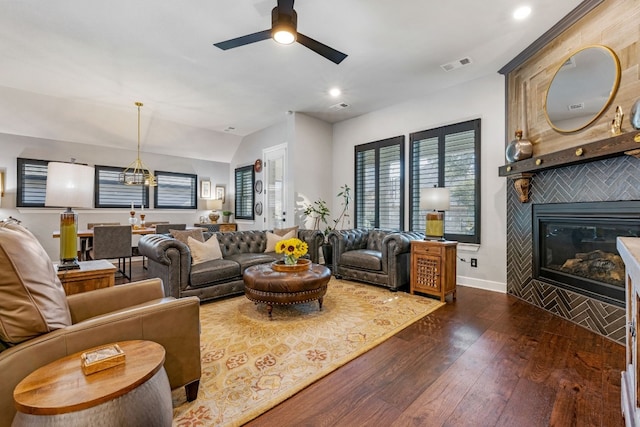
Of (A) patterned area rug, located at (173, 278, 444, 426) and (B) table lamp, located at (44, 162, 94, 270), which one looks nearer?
(A) patterned area rug, located at (173, 278, 444, 426)

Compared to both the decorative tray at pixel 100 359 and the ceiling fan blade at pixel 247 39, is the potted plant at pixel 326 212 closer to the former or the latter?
the ceiling fan blade at pixel 247 39

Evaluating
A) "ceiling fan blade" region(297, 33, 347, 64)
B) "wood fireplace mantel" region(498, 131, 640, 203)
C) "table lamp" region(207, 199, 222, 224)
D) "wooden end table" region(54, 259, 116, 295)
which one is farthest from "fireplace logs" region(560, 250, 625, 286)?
"table lamp" region(207, 199, 222, 224)

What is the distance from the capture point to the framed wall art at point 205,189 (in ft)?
24.6

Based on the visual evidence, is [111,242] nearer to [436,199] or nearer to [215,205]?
[215,205]

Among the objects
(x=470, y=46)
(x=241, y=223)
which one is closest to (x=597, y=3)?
(x=470, y=46)

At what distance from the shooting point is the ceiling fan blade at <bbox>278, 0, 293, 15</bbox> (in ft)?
7.02

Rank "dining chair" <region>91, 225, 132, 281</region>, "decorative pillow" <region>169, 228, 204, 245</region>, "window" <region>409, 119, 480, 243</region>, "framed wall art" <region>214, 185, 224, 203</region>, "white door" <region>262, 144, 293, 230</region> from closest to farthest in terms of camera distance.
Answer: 1. "decorative pillow" <region>169, 228, 204, 245</region>
2. "window" <region>409, 119, 480, 243</region>
3. "dining chair" <region>91, 225, 132, 281</region>
4. "white door" <region>262, 144, 293, 230</region>
5. "framed wall art" <region>214, 185, 224, 203</region>

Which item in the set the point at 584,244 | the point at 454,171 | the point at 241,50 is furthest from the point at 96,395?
the point at 454,171

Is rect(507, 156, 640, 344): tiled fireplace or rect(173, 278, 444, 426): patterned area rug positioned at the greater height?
rect(507, 156, 640, 344): tiled fireplace

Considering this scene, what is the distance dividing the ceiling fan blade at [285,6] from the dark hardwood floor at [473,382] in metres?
2.69

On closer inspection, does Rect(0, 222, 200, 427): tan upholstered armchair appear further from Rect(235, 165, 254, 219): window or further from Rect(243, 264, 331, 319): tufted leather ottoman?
Rect(235, 165, 254, 219): window

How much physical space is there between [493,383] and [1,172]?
307 inches

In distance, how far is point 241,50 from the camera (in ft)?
10.9

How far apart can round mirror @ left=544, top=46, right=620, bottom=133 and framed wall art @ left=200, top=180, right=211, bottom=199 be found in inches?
279
